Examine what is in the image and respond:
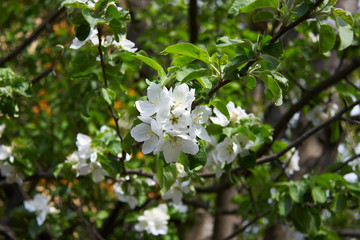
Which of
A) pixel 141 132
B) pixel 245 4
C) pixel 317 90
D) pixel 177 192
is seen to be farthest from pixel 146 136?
pixel 317 90

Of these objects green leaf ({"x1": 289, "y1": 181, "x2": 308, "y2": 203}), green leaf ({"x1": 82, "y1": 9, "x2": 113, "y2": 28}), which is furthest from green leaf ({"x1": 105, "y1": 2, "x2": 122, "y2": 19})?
green leaf ({"x1": 289, "y1": 181, "x2": 308, "y2": 203})

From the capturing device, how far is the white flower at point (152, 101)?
101 cm

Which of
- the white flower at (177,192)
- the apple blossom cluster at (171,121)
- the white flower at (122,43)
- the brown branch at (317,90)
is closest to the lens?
the apple blossom cluster at (171,121)

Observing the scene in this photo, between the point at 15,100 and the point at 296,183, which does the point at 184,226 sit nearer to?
the point at 296,183

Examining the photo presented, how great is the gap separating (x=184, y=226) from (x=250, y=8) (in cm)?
260

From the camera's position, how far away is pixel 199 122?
109 cm

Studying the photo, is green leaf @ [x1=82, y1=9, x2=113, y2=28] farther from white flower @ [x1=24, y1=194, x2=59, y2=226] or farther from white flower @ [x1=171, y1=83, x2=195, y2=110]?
white flower @ [x1=24, y1=194, x2=59, y2=226]

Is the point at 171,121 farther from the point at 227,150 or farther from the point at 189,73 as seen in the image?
→ the point at 227,150

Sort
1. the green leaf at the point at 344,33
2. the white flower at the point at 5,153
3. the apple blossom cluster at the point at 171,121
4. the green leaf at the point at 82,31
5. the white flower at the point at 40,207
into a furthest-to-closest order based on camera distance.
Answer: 1. the white flower at the point at 40,207
2. the white flower at the point at 5,153
3. the green leaf at the point at 82,31
4. the green leaf at the point at 344,33
5. the apple blossom cluster at the point at 171,121

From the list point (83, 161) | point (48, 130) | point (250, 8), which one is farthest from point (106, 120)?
point (250, 8)

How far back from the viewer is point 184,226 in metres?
3.43

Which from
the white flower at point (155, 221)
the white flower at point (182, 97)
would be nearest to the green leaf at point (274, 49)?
the white flower at point (182, 97)

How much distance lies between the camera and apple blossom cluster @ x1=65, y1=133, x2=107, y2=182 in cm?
164

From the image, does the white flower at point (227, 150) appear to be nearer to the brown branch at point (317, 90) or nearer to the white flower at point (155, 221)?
the brown branch at point (317, 90)
